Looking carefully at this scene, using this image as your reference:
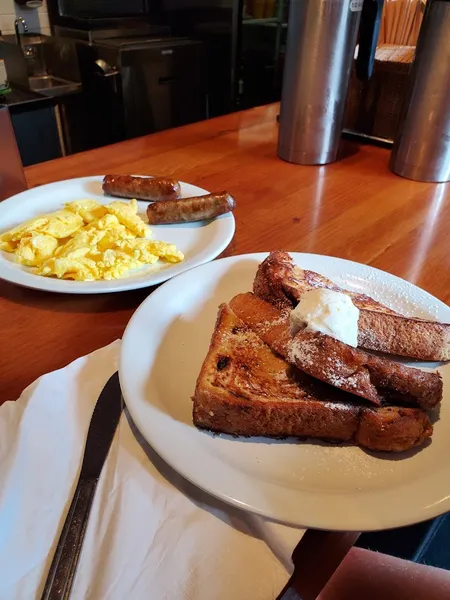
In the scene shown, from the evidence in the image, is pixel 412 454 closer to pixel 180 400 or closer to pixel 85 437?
pixel 180 400

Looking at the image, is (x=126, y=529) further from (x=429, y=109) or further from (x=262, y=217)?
(x=429, y=109)

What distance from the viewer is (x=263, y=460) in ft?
2.35

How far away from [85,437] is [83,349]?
0.24m

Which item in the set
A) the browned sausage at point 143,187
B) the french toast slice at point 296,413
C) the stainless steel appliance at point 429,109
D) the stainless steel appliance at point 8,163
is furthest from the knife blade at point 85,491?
the stainless steel appliance at point 429,109

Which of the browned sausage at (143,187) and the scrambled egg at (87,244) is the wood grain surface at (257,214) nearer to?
the scrambled egg at (87,244)

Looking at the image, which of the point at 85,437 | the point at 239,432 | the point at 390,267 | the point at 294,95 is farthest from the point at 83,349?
the point at 294,95

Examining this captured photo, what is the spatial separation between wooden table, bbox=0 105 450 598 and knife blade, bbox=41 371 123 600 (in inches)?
6.9

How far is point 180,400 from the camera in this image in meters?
0.80

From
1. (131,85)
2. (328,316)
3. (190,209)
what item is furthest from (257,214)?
(131,85)

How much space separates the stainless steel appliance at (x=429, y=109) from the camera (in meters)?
1.53

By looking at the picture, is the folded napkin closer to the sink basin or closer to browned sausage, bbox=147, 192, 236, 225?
browned sausage, bbox=147, 192, 236, 225

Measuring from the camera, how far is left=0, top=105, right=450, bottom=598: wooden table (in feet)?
3.15

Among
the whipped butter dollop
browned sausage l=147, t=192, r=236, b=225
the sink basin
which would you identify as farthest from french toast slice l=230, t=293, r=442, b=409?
the sink basin

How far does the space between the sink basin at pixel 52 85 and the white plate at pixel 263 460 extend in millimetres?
3300
